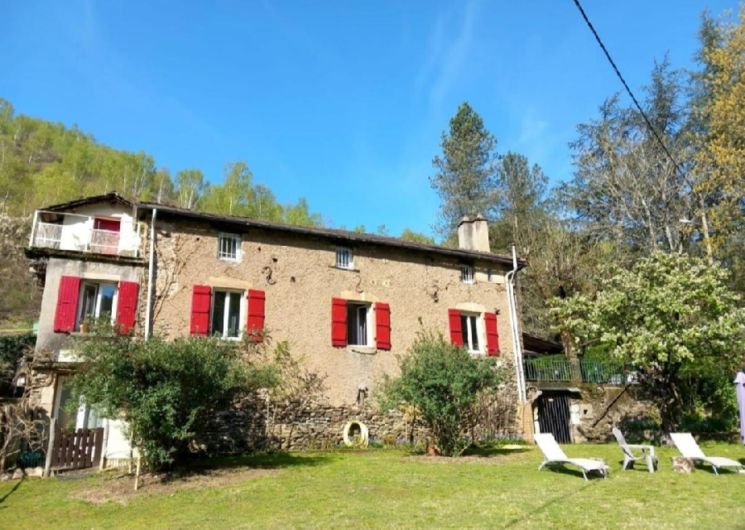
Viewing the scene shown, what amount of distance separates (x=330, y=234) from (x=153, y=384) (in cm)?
765

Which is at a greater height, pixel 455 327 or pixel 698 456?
pixel 455 327

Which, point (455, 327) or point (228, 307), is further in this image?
point (455, 327)

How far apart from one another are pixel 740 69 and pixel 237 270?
21.0m

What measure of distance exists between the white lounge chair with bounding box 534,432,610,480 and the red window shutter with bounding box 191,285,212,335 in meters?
8.78

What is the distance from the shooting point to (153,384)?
31.3 feet

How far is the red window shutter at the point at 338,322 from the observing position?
607 inches

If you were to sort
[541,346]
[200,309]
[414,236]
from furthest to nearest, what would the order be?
[414,236] < [541,346] < [200,309]

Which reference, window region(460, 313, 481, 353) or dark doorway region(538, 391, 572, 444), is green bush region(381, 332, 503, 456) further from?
dark doorway region(538, 391, 572, 444)

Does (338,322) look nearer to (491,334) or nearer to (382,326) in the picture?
(382,326)

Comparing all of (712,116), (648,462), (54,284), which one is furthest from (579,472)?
(712,116)

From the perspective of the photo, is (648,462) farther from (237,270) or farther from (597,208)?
(597,208)

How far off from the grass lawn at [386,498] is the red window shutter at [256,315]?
3787 millimetres

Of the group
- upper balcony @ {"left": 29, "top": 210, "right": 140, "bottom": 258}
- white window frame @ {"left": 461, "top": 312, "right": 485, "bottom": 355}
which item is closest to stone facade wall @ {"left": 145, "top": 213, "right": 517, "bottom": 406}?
white window frame @ {"left": 461, "top": 312, "right": 485, "bottom": 355}

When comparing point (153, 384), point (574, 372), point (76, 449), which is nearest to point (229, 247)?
point (153, 384)
